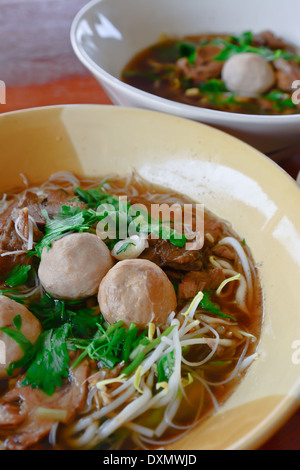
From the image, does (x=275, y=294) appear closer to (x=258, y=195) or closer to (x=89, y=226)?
(x=258, y=195)

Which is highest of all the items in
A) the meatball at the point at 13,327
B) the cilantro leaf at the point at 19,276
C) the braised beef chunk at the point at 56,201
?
the braised beef chunk at the point at 56,201

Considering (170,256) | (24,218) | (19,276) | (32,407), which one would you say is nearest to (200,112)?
(170,256)

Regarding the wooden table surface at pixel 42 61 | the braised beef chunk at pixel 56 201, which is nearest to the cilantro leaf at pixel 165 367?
the braised beef chunk at pixel 56 201

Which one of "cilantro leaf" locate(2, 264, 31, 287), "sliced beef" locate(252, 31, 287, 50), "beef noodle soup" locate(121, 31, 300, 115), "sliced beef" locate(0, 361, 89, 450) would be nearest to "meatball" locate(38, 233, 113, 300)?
"cilantro leaf" locate(2, 264, 31, 287)

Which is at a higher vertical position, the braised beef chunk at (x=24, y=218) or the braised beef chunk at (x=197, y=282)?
the braised beef chunk at (x=197, y=282)

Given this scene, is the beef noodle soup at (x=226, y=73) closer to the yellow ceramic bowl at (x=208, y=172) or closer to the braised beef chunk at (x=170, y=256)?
the yellow ceramic bowl at (x=208, y=172)
